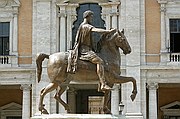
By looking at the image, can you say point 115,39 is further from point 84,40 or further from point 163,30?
point 163,30

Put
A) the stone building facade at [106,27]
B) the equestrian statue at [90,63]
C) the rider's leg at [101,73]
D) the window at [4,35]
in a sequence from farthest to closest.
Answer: the window at [4,35]
the stone building facade at [106,27]
the equestrian statue at [90,63]
the rider's leg at [101,73]

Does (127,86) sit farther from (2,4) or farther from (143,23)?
(2,4)

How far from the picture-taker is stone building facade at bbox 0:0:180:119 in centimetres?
2691

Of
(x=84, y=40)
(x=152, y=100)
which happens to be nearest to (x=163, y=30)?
(x=152, y=100)

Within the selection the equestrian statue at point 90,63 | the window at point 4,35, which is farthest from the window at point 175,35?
the equestrian statue at point 90,63

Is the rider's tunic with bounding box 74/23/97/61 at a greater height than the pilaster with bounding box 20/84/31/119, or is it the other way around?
the rider's tunic with bounding box 74/23/97/61

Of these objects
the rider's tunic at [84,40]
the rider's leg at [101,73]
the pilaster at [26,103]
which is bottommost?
the pilaster at [26,103]

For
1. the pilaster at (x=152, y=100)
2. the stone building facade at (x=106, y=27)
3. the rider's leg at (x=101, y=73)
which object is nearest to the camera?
the rider's leg at (x=101, y=73)

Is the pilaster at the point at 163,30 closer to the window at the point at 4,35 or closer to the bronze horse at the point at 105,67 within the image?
the window at the point at 4,35

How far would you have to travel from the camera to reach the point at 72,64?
36.7 feet

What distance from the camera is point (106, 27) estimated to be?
27.6 metres

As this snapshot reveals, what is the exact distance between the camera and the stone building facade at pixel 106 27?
26906 millimetres

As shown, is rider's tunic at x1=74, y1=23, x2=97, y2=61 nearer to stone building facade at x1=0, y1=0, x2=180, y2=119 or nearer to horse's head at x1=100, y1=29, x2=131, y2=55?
horse's head at x1=100, y1=29, x2=131, y2=55

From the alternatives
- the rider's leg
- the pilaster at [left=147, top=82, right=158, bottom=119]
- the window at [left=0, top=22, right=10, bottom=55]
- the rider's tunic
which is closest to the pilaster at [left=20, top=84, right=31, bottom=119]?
the window at [left=0, top=22, right=10, bottom=55]
